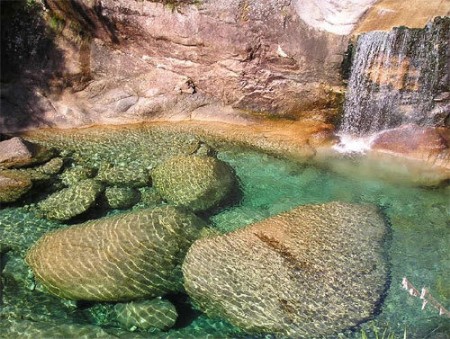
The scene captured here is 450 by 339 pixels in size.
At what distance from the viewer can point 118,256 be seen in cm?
470

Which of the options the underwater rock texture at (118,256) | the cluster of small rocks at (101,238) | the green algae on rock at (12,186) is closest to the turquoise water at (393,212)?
the cluster of small rocks at (101,238)

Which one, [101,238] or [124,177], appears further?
[124,177]

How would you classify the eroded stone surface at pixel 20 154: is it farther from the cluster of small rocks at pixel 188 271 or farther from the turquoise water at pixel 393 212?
→ the turquoise water at pixel 393 212

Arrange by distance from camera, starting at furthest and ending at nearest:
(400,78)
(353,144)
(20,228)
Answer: (353,144)
(400,78)
(20,228)

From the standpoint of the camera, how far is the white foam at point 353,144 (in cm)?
732

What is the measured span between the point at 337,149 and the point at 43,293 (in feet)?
15.2

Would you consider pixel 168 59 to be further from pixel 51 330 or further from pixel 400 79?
pixel 51 330

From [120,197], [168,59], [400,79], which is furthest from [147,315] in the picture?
[400,79]

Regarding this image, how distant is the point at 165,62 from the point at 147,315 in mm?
4765

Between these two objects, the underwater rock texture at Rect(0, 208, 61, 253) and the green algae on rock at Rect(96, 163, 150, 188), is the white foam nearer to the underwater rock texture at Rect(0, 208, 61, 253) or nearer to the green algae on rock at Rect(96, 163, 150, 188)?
the green algae on rock at Rect(96, 163, 150, 188)

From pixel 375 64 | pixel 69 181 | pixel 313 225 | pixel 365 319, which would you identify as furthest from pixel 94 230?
pixel 375 64

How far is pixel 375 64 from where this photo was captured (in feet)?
23.0

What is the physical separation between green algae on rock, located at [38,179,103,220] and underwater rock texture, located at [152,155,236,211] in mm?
843

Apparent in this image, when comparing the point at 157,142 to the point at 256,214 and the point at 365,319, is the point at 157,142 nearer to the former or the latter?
the point at 256,214
